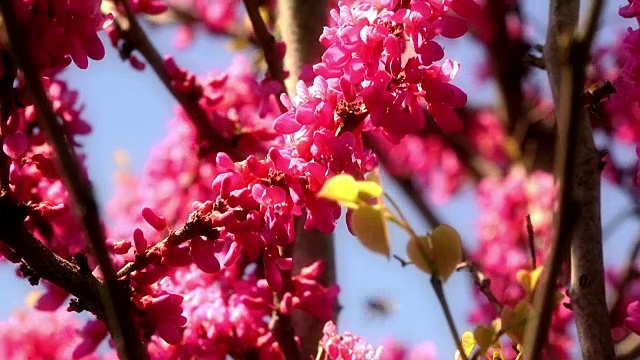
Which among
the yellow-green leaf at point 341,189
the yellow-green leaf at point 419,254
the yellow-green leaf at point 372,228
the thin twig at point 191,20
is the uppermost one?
the yellow-green leaf at point 341,189

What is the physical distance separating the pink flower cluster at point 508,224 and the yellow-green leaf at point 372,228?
2.36m

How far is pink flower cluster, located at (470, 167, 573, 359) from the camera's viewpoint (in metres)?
3.53

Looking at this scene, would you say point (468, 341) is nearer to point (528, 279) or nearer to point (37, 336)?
point (528, 279)

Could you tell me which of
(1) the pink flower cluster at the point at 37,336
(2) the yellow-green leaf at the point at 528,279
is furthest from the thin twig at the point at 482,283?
(1) the pink flower cluster at the point at 37,336

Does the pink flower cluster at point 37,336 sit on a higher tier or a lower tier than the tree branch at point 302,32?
lower

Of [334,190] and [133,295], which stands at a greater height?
[334,190]

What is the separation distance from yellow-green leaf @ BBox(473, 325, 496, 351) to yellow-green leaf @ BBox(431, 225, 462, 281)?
3.2 inches

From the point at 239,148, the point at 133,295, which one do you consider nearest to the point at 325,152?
the point at 133,295

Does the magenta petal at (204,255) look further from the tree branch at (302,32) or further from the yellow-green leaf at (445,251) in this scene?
the tree branch at (302,32)

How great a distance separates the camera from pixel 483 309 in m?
3.47

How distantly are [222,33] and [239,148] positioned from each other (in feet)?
10.1

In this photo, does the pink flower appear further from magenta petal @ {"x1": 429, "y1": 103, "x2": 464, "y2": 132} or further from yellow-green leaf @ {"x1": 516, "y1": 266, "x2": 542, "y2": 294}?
magenta petal @ {"x1": 429, "y1": 103, "x2": 464, "y2": 132}

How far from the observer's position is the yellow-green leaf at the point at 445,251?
3.81ft

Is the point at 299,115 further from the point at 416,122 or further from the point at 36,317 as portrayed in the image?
the point at 36,317
